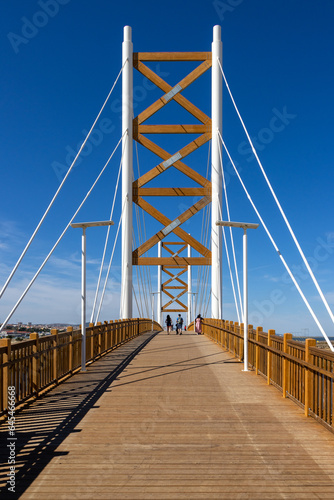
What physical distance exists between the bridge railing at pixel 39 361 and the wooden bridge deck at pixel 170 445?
0.28m

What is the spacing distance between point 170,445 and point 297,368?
2768 mm

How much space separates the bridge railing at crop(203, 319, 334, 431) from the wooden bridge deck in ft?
0.63

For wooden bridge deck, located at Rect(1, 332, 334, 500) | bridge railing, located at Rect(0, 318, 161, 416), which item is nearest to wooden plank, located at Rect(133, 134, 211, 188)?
bridge railing, located at Rect(0, 318, 161, 416)

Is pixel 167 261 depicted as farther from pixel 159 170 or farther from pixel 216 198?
pixel 159 170

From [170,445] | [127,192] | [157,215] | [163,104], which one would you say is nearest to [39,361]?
[170,445]

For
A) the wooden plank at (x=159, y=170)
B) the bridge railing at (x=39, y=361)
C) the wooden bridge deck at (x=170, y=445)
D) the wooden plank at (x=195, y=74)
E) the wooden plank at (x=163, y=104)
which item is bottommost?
the wooden bridge deck at (x=170, y=445)

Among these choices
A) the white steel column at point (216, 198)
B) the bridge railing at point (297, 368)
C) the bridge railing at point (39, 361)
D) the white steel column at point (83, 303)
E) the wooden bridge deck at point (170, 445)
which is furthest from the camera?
the white steel column at point (216, 198)

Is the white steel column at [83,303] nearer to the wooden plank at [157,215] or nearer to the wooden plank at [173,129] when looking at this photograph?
the wooden plank at [157,215]

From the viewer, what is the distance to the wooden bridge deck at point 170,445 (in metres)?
4.38

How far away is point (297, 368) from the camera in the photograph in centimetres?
755

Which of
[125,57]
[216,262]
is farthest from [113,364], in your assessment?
[125,57]

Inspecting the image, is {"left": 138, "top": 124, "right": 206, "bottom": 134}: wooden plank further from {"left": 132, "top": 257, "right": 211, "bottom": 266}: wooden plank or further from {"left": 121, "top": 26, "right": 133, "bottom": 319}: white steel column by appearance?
{"left": 132, "top": 257, "right": 211, "bottom": 266}: wooden plank

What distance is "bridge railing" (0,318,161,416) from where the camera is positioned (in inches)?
266

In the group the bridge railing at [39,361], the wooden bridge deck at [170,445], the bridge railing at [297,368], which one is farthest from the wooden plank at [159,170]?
the wooden bridge deck at [170,445]
